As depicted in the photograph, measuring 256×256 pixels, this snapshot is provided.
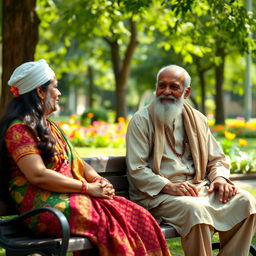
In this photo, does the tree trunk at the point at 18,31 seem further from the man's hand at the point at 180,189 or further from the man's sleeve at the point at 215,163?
the man's hand at the point at 180,189

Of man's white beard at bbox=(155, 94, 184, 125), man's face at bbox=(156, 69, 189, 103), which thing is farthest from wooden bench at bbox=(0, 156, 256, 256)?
man's face at bbox=(156, 69, 189, 103)

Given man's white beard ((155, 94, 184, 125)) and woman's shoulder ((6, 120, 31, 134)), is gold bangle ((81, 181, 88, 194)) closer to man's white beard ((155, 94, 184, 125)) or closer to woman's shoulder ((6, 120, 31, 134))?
woman's shoulder ((6, 120, 31, 134))

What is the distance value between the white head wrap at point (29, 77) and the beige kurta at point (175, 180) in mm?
1057

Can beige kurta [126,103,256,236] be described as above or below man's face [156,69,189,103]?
below

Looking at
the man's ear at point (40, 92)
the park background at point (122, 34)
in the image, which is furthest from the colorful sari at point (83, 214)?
the park background at point (122, 34)

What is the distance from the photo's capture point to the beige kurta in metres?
4.50

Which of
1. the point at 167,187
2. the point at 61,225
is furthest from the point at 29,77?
the point at 167,187

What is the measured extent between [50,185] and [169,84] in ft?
5.01

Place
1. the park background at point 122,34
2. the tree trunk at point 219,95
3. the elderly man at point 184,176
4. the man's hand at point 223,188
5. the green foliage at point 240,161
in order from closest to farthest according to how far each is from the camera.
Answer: the elderly man at point 184,176 → the man's hand at point 223,188 → the park background at point 122,34 → the green foliage at point 240,161 → the tree trunk at point 219,95

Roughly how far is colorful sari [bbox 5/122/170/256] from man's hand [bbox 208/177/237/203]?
78 centimetres

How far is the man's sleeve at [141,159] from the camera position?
470 centimetres

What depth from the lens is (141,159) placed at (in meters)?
4.77

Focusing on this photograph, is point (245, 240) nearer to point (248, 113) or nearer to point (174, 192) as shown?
point (174, 192)

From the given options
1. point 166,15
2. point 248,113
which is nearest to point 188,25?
point 166,15
